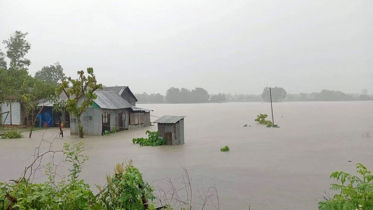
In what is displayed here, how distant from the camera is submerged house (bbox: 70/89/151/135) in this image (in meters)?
20.0

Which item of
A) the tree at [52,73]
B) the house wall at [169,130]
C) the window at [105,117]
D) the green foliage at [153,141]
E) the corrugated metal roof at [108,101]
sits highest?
the tree at [52,73]

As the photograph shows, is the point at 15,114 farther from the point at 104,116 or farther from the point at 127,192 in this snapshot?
the point at 127,192

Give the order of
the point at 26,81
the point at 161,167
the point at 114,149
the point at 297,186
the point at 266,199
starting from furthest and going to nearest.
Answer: the point at 26,81 < the point at 114,149 < the point at 161,167 < the point at 297,186 < the point at 266,199

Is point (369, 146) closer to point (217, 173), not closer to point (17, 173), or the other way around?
point (217, 173)

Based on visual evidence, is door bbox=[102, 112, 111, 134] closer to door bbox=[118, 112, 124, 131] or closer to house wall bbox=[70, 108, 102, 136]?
house wall bbox=[70, 108, 102, 136]

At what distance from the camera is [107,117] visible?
69.0 ft

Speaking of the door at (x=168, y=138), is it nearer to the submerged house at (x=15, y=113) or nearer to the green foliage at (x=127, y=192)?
the green foliage at (x=127, y=192)

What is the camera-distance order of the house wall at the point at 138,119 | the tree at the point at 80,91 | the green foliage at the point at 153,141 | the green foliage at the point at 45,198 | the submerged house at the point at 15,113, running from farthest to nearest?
the house wall at the point at 138,119 → the submerged house at the point at 15,113 → the tree at the point at 80,91 → the green foliage at the point at 153,141 → the green foliage at the point at 45,198

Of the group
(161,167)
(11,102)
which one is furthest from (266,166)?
(11,102)

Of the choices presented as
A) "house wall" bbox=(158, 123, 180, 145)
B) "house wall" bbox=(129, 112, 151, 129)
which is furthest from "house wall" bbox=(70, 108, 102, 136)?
"house wall" bbox=(158, 123, 180, 145)

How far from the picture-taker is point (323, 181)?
816cm

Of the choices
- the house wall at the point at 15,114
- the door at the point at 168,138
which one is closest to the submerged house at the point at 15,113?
the house wall at the point at 15,114

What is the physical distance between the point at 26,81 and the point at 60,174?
16.7 m

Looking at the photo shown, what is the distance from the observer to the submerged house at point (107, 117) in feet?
65.7
